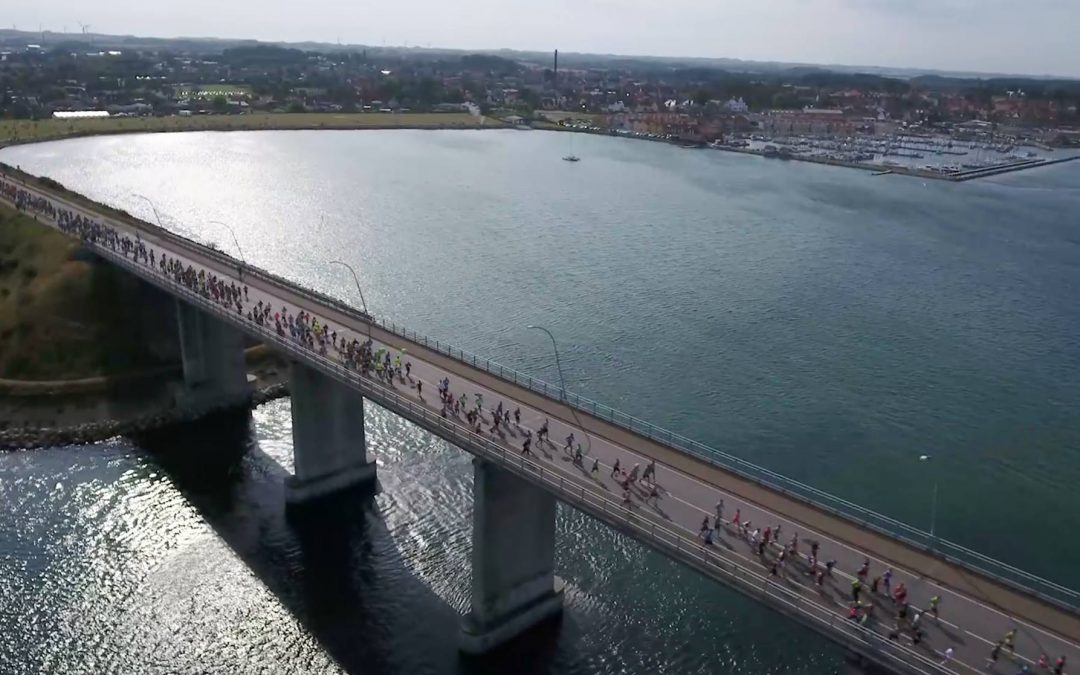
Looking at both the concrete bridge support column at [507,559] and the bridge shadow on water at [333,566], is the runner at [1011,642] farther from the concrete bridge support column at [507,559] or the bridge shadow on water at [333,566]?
the bridge shadow on water at [333,566]

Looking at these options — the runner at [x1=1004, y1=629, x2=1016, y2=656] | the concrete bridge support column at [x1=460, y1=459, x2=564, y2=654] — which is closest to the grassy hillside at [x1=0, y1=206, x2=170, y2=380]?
the concrete bridge support column at [x1=460, y1=459, x2=564, y2=654]

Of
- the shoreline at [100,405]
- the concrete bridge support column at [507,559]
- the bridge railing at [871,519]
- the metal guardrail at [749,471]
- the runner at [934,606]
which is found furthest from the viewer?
the shoreline at [100,405]

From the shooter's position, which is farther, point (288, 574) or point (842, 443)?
point (842, 443)

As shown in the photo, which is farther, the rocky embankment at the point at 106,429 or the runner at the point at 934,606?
the rocky embankment at the point at 106,429

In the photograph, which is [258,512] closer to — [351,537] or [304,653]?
[351,537]

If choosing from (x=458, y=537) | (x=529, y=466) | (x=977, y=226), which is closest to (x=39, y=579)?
(x=458, y=537)

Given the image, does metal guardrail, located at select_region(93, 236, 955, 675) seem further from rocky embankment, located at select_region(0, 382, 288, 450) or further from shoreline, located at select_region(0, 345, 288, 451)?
shoreline, located at select_region(0, 345, 288, 451)

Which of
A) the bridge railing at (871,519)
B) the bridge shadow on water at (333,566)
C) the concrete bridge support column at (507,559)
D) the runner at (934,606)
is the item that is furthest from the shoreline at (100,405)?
the runner at (934,606)
